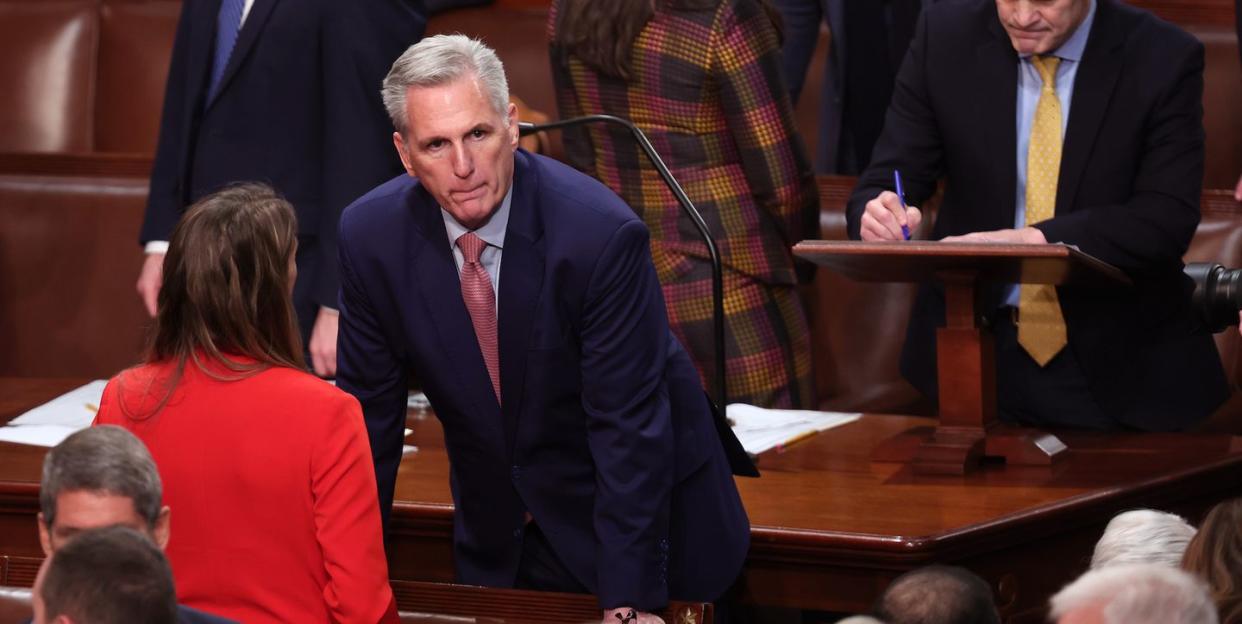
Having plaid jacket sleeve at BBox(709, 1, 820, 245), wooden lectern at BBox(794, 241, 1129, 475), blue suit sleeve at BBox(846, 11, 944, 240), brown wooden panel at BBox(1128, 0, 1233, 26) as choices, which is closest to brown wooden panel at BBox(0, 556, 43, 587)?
wooden lectern at BBox(794, 241, 1129, 475)

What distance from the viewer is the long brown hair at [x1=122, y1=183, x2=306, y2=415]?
2.62 metres

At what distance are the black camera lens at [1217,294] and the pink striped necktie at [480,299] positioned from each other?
120 centimetres

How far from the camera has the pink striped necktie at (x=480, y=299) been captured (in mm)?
2752

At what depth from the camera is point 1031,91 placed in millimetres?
3693

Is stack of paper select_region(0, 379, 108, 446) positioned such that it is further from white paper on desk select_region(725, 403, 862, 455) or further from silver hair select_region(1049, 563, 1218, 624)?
silver hair select_region(1049, 563, 1218, 624)

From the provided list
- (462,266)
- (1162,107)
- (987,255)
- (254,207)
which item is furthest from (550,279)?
(1162,107)

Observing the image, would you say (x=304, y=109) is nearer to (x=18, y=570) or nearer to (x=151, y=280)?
(x=151, y=280)

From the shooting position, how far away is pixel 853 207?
12.2 ft

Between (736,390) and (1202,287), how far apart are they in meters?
1.14

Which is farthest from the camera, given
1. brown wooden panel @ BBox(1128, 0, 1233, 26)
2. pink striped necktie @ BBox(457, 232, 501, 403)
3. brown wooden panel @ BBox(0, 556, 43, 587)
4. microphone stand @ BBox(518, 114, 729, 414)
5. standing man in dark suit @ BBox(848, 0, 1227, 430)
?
brown wooden panel @ BBox(1128, 0, 1233, 26)

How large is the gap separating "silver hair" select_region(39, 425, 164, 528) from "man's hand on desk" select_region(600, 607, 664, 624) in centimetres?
72

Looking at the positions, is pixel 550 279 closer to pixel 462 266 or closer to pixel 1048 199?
pixel 462 266

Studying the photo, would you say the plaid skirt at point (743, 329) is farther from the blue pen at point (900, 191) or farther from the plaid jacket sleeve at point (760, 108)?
the blue pen at point (900, 191)

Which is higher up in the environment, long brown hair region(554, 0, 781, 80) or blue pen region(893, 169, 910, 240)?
long brown hair region(554, 0, 781, 80)
